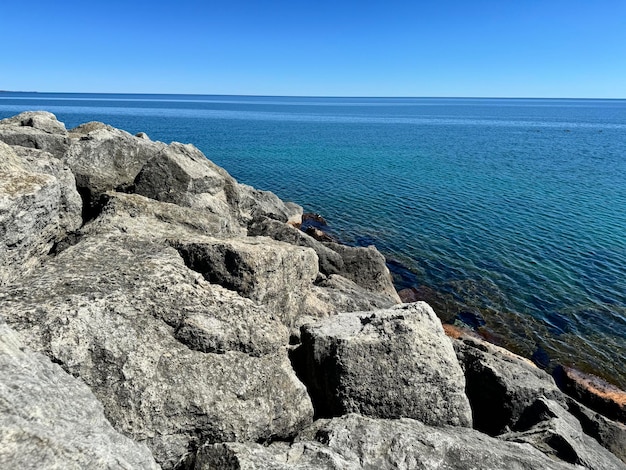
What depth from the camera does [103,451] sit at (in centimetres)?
612

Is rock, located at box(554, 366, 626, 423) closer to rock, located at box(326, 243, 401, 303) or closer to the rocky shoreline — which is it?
the rocky shoreline

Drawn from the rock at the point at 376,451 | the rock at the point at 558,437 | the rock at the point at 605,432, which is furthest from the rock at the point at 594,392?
the rock at the point at 376,451

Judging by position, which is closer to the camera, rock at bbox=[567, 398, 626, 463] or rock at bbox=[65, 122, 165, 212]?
rock at bbox=[567, 398, 626, 463]

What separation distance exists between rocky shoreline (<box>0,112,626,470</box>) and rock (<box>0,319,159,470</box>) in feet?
0.09

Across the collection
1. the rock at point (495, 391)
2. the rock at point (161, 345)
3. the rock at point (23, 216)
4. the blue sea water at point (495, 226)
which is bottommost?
the blue sea water at point (495, 226)

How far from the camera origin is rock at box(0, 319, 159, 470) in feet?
17.6

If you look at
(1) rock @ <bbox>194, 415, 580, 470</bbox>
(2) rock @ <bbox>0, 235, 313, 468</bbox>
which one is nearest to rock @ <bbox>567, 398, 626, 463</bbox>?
(1) rock @ <bbox>194, 415, 580, 470</bbox>

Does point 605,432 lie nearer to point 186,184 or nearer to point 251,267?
point 251,267

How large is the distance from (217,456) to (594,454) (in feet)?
31.8

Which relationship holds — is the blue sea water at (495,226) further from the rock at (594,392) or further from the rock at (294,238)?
the rock at (294,238)

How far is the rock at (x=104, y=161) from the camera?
Answer: 15.8m

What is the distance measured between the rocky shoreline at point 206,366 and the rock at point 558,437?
0.05 meters

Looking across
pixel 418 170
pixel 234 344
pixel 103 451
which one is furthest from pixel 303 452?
pixel 418 170

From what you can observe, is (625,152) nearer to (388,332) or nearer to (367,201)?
(367,201)
